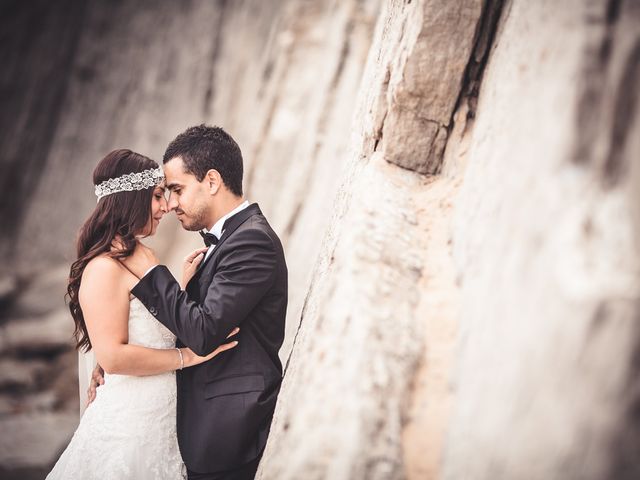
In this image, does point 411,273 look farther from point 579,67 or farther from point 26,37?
point 26,37

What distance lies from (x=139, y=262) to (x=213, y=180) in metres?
0.53

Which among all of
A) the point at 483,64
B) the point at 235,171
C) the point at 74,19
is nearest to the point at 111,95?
the point at 74,19

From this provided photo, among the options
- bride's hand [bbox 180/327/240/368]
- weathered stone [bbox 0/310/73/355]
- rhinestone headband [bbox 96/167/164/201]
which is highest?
rhinestone headband [bbox 96/167/164/201]

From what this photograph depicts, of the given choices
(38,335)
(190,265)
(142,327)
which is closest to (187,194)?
(190,265)

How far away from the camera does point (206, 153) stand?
97.0 inches

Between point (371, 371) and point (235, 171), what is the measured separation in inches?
58.0

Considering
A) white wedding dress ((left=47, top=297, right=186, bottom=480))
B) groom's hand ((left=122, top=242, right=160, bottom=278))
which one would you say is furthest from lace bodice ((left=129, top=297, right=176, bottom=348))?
groom's hand ((left=122, top=242, right=160, bottom=278))

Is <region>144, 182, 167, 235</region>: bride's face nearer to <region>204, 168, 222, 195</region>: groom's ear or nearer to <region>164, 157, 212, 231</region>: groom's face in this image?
<region>164, 157, 212, 231</region>: groom's face

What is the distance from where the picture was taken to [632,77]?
1.09 meters

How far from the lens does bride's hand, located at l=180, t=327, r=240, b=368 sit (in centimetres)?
219

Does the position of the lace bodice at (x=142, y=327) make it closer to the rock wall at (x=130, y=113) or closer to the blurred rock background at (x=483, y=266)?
the blurred rock background at (x=483, y=266)

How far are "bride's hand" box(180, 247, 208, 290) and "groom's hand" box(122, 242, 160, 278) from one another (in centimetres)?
15

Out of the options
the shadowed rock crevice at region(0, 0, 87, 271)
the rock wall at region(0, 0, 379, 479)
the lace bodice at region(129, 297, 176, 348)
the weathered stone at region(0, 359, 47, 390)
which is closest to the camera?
the lace bodice at region(129, 297, 176, 348)

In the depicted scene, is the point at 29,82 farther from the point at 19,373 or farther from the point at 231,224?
the point at 231,224
